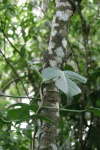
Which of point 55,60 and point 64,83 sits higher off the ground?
point 55,60

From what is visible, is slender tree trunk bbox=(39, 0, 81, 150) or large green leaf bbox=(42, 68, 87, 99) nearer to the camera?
large green leaf bbox=(42, 68, 87, 99)

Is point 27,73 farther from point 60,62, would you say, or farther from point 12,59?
point 60,62

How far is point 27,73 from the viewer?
207cm

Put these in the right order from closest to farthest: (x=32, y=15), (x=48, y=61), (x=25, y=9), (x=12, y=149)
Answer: (x=48, y=61)
(x=12, y=149)
(x=32, y=15)
(x=25, y=9)

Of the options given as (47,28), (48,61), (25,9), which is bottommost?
(48,61)

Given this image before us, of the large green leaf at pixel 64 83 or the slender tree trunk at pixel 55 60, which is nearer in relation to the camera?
the large green leaf at pixel 64 83

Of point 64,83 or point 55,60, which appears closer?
point 64,83

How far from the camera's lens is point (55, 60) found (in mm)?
947

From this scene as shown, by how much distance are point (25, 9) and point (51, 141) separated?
1838mm

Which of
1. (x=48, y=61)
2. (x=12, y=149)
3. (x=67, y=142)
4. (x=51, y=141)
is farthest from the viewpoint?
(x=67, y=142)

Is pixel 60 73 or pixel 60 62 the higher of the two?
pixel 60 62

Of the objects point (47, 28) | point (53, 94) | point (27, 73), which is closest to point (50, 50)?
point (53, 94)

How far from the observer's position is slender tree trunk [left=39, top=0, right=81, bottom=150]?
81cm

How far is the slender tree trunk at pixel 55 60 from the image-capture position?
807 millimetres
